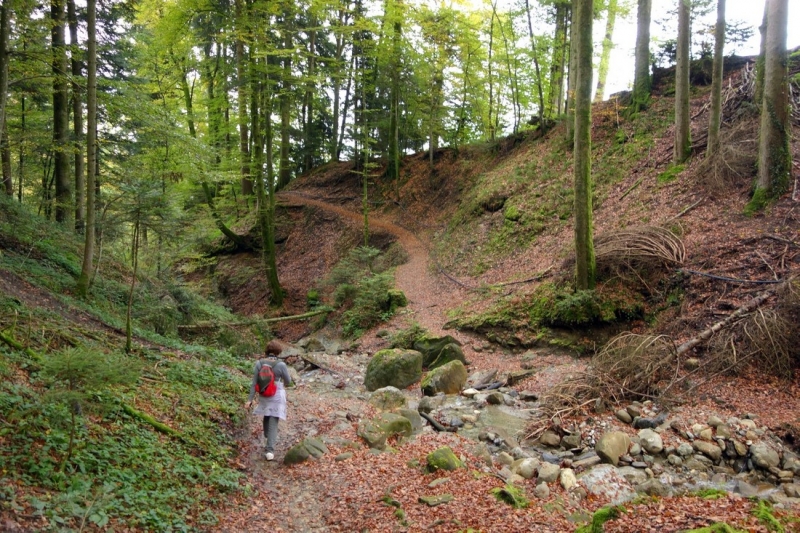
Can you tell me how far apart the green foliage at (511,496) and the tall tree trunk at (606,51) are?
23.0 meters

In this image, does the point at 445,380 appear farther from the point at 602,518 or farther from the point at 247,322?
the point at 247,322

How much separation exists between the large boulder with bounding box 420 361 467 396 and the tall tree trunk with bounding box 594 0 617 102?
19725 millimetres

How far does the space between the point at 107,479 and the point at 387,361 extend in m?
7.06

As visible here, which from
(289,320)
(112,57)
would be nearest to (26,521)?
(289,320)

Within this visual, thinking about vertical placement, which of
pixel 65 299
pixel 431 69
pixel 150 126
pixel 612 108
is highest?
pixel 431 69

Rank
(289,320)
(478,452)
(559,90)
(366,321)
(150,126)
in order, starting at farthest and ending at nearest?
(559,90)
(289,320)
(366,321)
(150,126)
(478,452)

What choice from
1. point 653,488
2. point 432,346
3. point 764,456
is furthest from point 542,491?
point 432,346

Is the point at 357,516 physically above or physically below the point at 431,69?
below

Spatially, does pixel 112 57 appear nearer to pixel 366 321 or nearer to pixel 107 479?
pixel 366 321

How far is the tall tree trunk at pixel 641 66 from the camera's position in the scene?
18.2 meters

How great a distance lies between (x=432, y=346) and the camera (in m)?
12.2

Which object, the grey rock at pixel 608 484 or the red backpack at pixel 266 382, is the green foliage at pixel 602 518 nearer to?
the grey rock at pixel 608 484

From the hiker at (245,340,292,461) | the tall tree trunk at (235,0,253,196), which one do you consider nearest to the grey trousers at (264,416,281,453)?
the hiker at (245,340,292,461)

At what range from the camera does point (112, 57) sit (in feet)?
55.3
